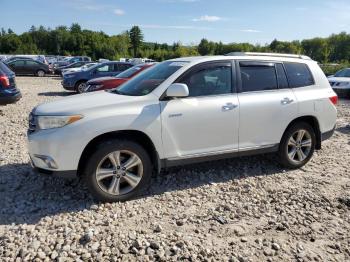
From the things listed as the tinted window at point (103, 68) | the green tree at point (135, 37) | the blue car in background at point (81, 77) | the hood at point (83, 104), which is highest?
the green tree at point (135, 37)

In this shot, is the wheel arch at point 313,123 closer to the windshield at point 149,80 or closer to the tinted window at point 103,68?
the windshield at point 149,80

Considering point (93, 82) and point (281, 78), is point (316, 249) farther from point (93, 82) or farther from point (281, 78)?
point (93, 82)

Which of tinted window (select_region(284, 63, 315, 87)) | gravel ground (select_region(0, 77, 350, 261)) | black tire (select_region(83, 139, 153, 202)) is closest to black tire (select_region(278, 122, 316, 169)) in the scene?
gravel ground (select_region(0, 77, 350, 261))

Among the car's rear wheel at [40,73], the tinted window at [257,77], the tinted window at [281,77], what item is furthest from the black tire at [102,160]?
the car's rear wheel at [40,73]

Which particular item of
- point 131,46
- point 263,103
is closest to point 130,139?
point 263,103

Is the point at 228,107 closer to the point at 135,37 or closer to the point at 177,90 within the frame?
the point at 177,90

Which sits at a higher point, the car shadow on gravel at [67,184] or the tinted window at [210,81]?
the tinted window at [210,81]

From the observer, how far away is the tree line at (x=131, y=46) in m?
67.1

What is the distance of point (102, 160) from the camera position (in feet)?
13.7

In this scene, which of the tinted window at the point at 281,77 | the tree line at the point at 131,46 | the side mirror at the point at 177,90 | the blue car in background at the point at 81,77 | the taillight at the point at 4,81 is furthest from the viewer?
the tree line at the point at 131,46

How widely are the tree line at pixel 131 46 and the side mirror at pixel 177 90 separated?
5756 centimetres

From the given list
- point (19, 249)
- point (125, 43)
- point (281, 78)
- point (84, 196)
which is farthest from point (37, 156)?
point (125, 43)

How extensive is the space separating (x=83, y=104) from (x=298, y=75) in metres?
3.31

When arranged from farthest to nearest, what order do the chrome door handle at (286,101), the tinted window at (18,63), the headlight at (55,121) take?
1. the tinted window at (18,63)
2. the chrome door handle at (286,101)
3. the headlight at (55,121)
